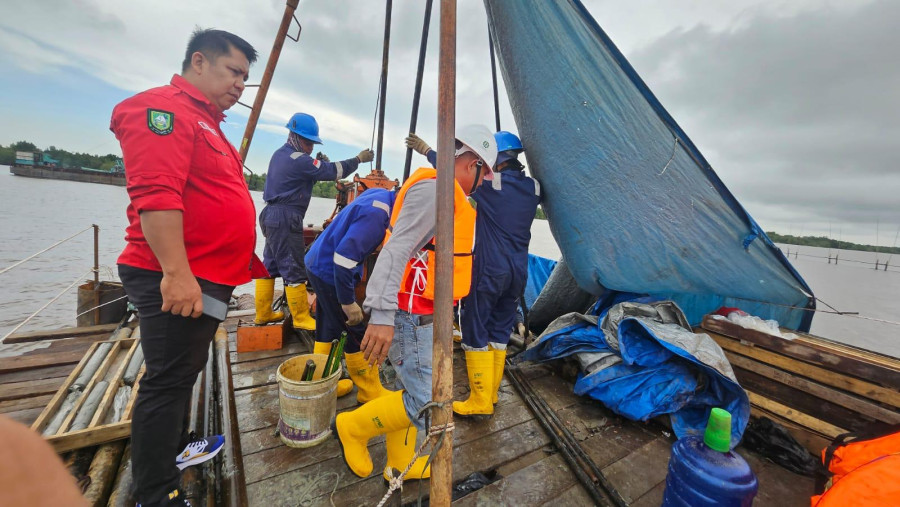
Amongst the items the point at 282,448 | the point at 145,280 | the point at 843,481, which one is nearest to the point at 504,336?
the point at 282,448

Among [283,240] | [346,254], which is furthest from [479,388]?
[283,240]

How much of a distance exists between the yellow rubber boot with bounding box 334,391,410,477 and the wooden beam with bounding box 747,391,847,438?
101 inches

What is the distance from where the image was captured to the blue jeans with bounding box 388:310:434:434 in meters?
1.68

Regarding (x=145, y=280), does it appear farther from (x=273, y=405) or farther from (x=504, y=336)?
(x=504, y=336)

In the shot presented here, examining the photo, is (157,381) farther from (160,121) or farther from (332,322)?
(332,322)

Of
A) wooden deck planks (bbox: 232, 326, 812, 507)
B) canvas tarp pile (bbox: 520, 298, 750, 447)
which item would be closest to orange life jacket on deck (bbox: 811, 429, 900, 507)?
wooden deck planks (bbox: 232, 326, 812, 507)

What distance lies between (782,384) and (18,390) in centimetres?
571

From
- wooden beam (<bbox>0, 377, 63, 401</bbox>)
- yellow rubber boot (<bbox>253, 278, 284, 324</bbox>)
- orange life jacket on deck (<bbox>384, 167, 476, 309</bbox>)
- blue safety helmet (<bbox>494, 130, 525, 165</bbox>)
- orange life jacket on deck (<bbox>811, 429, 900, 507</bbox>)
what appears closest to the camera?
orange life jacket on deck (<bbox>811, 429, 900, 507</bbox>)

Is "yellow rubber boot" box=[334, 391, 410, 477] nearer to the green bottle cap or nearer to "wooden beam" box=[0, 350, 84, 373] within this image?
the green bottle cap

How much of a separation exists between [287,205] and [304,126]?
805 mm

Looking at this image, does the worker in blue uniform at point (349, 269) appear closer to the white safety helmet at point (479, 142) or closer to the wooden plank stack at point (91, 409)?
the white safety helmet at point (479, 142)

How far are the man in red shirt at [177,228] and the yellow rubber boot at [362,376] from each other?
3.59ft

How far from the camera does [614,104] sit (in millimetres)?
2680

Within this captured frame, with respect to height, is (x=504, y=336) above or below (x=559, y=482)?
above
